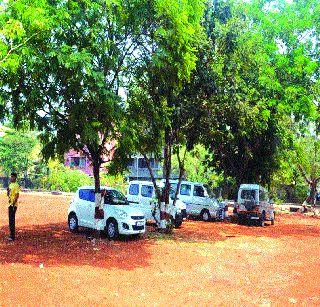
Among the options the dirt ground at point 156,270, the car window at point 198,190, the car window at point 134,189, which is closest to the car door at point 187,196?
the car window at point 198,190

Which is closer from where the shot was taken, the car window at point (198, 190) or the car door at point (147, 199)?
the car door at point (147, 199)

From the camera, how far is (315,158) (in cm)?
3972

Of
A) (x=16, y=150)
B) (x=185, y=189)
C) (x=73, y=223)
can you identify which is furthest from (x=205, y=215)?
(x=16, y=150)

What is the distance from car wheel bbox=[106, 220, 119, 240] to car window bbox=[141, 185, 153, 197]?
5974mm

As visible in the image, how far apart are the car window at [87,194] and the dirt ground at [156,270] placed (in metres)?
1.39

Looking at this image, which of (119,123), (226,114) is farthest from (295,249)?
(119,123)

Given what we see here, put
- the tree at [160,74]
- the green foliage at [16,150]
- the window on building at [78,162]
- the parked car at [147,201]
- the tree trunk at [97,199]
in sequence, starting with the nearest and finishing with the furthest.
A: 1. the tree at [160,74]
2. the tree trunk at [97,199]
3. the parked car at [147,201]
4. the green foliage at [16,150]
5. the window on building at [78,162]

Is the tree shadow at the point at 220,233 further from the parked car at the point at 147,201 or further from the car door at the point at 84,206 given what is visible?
the car door at the point at 84,206

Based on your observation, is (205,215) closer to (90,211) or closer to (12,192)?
(90,211)

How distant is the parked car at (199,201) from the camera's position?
24.4m

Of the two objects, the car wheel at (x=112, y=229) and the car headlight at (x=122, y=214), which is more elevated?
the car headlight at (x=122, y=214)

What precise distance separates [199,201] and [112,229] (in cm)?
1045

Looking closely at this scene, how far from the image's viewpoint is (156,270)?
10.5 metres

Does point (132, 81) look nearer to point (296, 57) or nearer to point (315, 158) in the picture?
point (296, 57)
